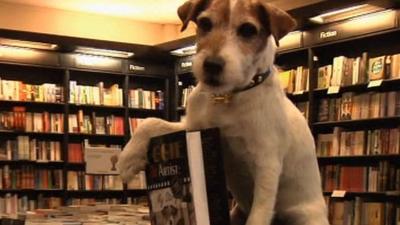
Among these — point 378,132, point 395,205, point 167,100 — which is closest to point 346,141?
point 378,132

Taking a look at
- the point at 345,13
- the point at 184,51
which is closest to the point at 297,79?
the point at 345,13

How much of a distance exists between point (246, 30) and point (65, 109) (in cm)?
670

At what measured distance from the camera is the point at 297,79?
21.1 feet

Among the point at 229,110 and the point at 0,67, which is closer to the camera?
the point at 229,110

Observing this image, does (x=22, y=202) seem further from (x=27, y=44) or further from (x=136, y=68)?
(x=136, y=68)

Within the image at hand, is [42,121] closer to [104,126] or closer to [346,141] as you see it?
[104,126]

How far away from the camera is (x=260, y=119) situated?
1.23m

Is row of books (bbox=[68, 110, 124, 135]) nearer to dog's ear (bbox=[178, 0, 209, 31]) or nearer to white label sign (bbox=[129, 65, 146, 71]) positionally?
white label sign (bbox=[129, 65, 146, 71])

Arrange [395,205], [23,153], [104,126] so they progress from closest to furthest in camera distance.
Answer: [395,205], [23,153], [104,126]

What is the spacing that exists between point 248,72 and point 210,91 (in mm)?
82

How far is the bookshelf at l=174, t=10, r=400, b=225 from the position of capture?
5.62 m

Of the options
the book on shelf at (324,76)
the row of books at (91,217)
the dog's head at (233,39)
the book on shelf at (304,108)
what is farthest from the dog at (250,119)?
the book on shelf at (304,108)

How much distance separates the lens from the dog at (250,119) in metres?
1.17

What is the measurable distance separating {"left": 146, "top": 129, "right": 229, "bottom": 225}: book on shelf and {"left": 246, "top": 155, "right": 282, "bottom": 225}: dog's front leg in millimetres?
58
